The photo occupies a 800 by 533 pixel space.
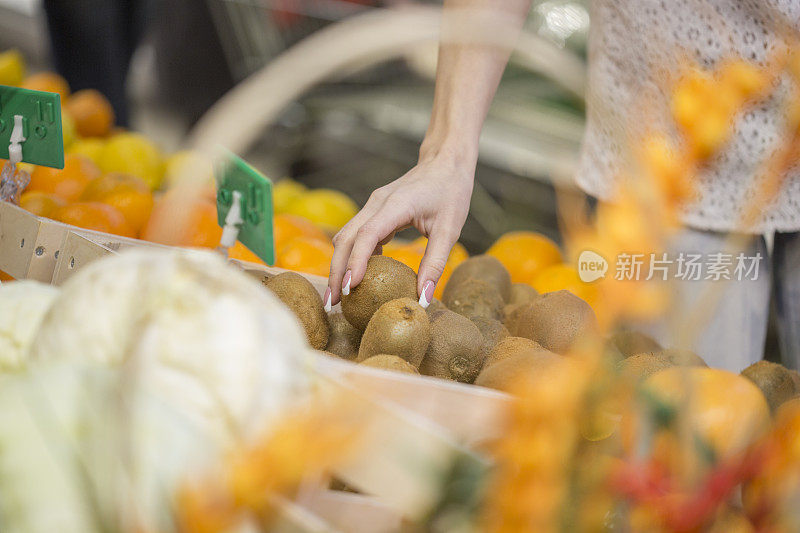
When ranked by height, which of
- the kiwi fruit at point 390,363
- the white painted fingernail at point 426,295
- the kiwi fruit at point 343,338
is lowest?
the kiwi fruit at point 343,338

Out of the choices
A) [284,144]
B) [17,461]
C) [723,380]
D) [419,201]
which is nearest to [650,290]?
[723,380]

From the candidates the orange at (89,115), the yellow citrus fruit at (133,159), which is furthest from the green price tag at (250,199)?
the orange at (89,115)

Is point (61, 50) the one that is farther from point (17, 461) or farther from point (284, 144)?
point (17, 461)

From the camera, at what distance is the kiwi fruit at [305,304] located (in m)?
0.94

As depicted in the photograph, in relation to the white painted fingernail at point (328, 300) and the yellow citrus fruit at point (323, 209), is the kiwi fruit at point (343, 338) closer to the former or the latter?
the white painted fingernail at point (328, 300)

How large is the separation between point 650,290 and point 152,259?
18.2 inches

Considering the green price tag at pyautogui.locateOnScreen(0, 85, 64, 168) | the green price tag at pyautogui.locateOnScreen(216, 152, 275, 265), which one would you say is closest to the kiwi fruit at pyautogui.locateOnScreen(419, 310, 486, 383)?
the green price tag at pyautogui.locateOnScreen(216, 152, 275, 265)

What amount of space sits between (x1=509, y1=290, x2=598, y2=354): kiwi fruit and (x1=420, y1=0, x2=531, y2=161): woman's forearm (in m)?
0.28

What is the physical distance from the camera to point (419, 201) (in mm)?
1053

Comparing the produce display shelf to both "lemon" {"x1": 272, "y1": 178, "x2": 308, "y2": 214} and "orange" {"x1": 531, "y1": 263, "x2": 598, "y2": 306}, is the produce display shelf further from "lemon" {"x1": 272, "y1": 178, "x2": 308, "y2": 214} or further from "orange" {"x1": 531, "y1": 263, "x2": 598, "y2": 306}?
"lemon" {"x1": 272, "y1": 178, "x2": 308, "y2": 214}

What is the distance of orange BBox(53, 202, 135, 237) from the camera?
46.9 inches

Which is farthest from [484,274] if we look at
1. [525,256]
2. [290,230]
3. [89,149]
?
[89,149]

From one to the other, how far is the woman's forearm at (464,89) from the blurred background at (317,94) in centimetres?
125

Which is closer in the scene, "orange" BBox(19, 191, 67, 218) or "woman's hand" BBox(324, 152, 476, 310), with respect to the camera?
"woman's hand" BBox(324, 152, 476, 310)
